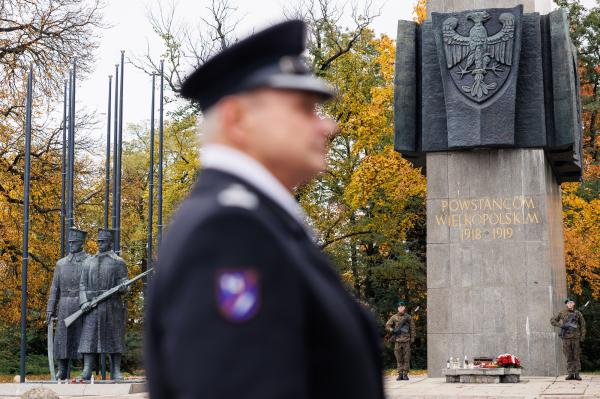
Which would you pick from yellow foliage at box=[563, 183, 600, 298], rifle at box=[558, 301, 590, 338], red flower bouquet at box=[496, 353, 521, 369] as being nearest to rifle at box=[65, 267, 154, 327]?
red flower bouquet at box=[496, 353, 521, 369]

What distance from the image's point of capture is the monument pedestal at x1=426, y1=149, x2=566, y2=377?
21.3 m

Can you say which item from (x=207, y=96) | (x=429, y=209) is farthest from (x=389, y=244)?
(x=207, y=96)

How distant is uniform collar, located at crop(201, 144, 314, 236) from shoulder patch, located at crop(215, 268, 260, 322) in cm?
26

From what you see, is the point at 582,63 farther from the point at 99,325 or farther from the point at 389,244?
the point at 99,325

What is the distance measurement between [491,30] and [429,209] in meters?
4.14

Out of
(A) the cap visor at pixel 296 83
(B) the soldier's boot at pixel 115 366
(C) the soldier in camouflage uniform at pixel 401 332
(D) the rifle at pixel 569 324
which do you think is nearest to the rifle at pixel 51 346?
(B) the soldier's boot at pixel 115 366

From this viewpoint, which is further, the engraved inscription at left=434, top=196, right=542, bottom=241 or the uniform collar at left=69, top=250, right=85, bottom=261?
the engraved inscription at left=434, top=196, right=542, bottom=241

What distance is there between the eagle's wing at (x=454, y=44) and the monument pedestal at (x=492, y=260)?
6.78 feet

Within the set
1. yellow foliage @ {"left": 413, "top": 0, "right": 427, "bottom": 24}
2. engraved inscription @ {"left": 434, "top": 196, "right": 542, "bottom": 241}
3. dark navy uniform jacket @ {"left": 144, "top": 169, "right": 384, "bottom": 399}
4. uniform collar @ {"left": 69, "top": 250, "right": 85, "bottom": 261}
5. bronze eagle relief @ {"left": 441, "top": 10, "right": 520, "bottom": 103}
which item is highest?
yellow foliage @ {"left": 413, "top": 0, "right": 427, "bottom": 24}

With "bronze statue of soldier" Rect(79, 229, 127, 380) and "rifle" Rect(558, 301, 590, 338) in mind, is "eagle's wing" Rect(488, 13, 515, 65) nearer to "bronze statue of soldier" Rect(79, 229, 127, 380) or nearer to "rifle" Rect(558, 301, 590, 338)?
"rifle" Rect(558, 301, 590, 338)

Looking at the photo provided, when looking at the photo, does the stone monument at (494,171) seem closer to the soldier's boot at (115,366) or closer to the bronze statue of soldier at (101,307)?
the soldier's boot at (115,366)

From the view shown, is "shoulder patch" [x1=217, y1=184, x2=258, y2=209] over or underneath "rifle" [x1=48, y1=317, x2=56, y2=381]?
over

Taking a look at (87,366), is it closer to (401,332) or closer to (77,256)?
(77,256)

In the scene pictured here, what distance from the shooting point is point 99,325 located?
59.3ft
